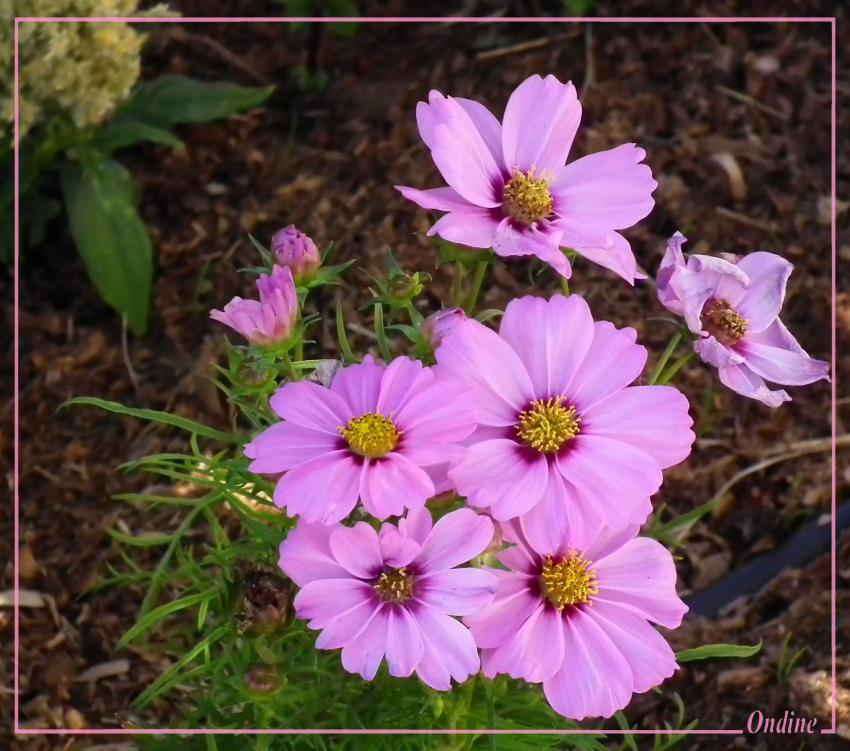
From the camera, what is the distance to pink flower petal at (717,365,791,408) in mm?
747

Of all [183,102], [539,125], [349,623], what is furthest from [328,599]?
[183,102]

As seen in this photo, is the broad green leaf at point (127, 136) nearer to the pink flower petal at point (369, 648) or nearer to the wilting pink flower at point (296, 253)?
the wilting pink flower at point (296, 253)

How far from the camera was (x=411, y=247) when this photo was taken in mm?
1664

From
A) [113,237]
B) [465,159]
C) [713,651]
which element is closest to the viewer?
[465,159]

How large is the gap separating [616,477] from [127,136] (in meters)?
1.17

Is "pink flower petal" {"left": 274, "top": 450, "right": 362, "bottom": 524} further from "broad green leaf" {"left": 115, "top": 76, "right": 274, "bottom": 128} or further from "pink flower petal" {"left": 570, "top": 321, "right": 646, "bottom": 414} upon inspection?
"broad green leaf" {"left": 115, "top": 76, "right": 274, "bottom": 128}

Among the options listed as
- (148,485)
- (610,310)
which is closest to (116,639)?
(148,485)

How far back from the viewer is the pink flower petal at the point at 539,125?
77 centimetres

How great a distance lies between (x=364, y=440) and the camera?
→ 2.11ft

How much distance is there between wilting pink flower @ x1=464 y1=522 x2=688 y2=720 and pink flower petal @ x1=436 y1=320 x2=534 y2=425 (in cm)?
7

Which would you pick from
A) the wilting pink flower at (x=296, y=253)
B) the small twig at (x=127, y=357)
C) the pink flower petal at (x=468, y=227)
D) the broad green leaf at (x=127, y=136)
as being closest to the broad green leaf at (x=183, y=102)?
the broad green leaf at (x=127, y=136)

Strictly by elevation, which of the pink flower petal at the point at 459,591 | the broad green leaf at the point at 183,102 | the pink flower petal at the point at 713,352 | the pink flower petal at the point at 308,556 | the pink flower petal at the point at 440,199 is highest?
the broad green leaf at the point at 183,102

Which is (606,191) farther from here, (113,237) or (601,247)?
(113,237)

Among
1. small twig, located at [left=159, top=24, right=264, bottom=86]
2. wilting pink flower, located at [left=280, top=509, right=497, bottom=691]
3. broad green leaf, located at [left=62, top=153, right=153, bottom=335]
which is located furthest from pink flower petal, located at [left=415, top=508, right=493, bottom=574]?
small twig, located at [left=159, top=24, right=264, bottom=86]
